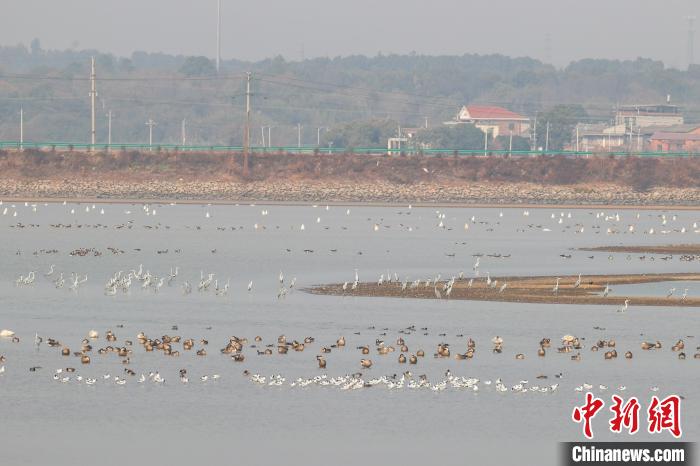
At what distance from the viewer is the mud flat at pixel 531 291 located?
156 feet

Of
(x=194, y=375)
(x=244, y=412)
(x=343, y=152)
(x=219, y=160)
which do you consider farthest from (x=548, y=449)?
(x=343, y=152)

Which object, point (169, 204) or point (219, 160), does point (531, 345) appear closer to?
point (169, 204)

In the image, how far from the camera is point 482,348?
37.1 meters

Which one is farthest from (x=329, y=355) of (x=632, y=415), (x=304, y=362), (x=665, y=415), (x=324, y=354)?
(x=665, y=415)

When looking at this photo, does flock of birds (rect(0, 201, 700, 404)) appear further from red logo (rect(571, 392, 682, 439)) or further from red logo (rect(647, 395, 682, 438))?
red logo (rect(647, 395, 682, 438))

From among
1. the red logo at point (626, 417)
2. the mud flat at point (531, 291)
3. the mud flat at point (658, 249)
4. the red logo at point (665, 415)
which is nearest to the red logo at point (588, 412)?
the red logo at point (626, 417)

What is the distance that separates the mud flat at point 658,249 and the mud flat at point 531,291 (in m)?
14.4

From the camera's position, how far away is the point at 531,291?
50.2 meters

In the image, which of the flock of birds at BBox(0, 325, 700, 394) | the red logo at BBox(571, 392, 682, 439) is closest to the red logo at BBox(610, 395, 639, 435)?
the red logo at BBox(571, 392, 682, 439)

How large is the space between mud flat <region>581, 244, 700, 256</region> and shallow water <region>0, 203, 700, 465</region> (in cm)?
215

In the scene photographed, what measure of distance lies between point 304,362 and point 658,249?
40794mm

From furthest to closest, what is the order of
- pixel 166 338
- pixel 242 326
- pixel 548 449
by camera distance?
pixel 242 326
pixel 166 338
pixel 548 449

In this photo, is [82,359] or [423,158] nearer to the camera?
[82,359]

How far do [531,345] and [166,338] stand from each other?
30.1ft
